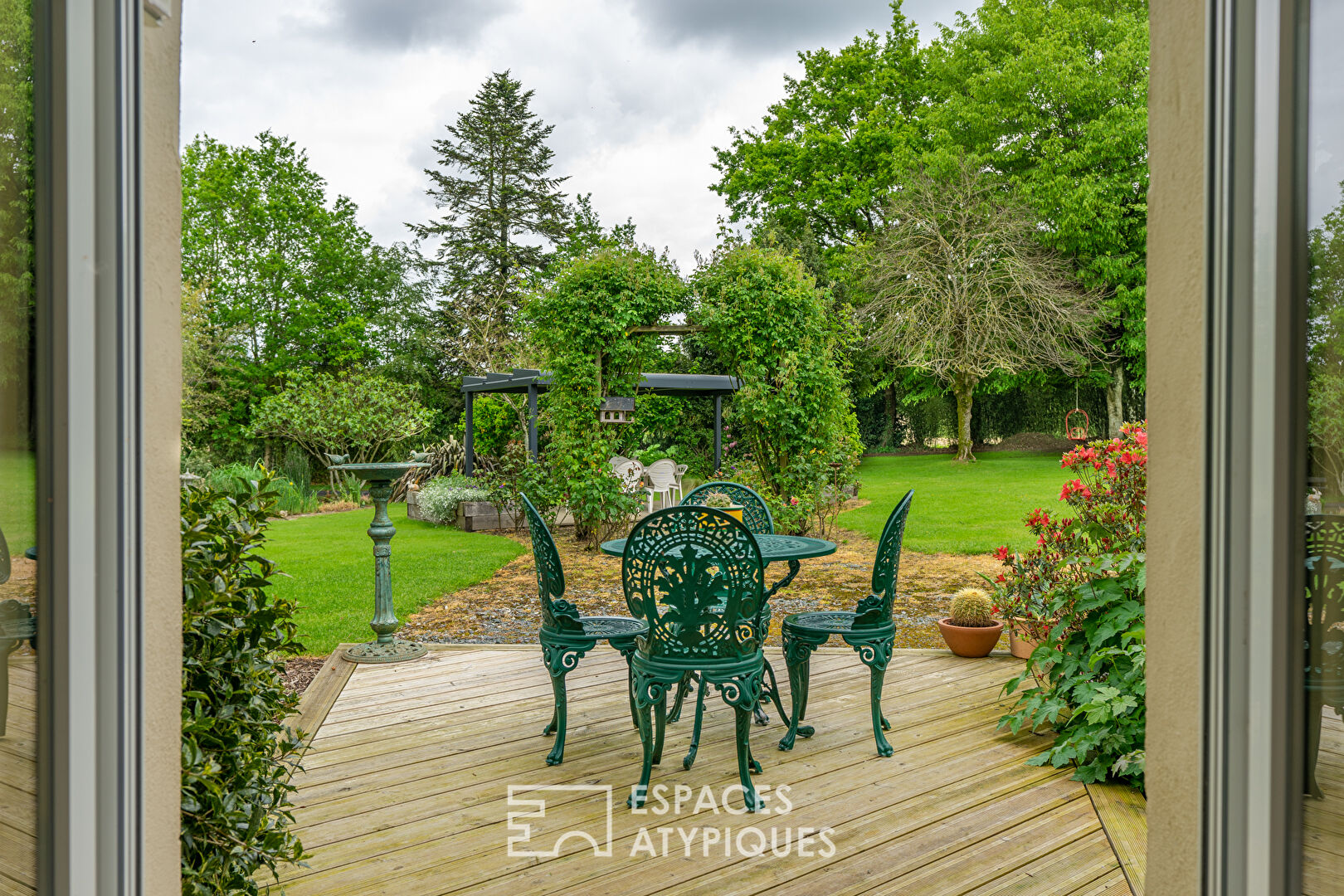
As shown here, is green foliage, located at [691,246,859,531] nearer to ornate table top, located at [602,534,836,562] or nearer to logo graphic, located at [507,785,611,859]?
ornate table top, located at [602,534,836,562]

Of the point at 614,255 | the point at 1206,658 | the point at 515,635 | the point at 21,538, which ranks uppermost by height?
the point at 614,255

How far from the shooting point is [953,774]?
2.98 m

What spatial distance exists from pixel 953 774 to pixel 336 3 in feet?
60.8

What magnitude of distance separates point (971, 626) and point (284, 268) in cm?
1922

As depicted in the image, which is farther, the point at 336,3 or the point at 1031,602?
the point at 336,3

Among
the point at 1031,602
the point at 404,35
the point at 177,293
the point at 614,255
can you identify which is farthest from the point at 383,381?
the point at 177,293

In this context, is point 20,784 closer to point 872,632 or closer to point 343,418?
point 872,632

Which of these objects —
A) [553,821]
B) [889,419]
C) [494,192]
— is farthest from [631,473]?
[494,192]

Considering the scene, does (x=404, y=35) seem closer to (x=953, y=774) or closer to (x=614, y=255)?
(x=614, y=255)

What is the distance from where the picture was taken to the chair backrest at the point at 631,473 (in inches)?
348

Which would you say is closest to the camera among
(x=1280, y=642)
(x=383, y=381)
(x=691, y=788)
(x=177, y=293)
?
(x=1280, y=642)

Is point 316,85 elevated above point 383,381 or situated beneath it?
elevated above

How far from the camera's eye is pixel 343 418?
12438mm

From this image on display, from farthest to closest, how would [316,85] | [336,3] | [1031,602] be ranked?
[316,85] → [336,3] → [1031,602]
